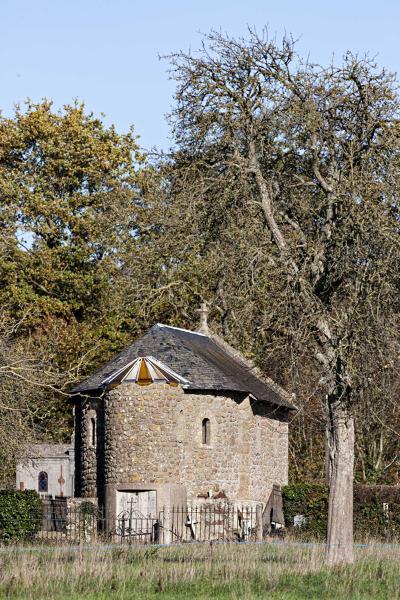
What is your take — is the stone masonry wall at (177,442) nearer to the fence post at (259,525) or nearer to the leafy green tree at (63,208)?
the fence post at (259,525)

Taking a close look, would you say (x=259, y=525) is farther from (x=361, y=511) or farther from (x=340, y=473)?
(x=340, y=473)

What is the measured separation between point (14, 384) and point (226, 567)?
14.9 meters

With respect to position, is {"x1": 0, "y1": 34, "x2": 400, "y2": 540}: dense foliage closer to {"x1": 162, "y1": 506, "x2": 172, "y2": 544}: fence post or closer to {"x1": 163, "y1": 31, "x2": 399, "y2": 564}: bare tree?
{"x1": 163, "y1": 31, "x2": 399, "y2": 564}: bare tree

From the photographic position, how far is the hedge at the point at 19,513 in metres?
38.5

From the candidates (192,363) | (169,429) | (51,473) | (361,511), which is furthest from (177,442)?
(51,473)

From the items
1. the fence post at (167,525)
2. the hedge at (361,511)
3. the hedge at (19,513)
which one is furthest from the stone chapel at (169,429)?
the hedge at (19,513)

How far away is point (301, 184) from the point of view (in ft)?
90.5

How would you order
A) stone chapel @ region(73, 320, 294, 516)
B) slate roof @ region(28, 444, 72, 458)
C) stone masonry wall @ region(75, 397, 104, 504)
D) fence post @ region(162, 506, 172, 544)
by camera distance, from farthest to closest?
slate roof @ region(28, 444, 72, 458)
stone masonry wall @ region(75, 397, 104, 504)
stone chapel @ region(73, 320, 294, 516)
fence post @ region(162, 506, 172, 544)

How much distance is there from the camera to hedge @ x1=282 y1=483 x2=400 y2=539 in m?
39.8

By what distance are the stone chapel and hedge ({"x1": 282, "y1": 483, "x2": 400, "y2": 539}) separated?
1982mm

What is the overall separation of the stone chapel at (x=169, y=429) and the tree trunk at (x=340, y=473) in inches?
532

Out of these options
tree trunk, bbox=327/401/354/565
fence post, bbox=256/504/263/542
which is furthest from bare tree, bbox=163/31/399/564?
fence post, bbox=256/504/263/542

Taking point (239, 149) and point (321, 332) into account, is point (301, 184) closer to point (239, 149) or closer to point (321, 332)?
point (239, 149)

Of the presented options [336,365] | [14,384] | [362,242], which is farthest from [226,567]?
[14,384]
